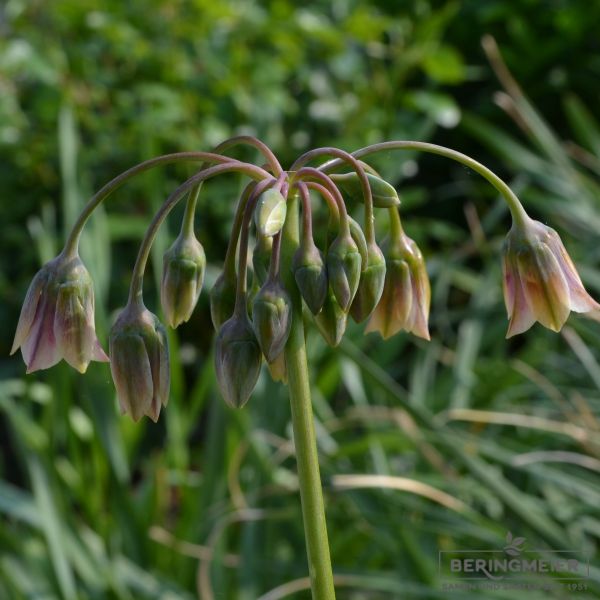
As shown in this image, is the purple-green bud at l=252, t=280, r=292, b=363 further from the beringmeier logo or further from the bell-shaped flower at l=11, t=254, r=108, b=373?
the beringmeier logo

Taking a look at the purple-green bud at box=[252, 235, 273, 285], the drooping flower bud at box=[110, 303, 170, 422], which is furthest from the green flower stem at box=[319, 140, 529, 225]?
the drooping flower bud at box=[110, 303, 170, 422]

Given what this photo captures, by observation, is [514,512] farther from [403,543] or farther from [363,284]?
[363,284]

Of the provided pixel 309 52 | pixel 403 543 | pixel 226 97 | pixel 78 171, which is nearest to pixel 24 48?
pixel 78 171

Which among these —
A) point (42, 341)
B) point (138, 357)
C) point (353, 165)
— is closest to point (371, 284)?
point (353, 165)

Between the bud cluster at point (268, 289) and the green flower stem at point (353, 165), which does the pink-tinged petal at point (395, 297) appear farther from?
the green flower stem at point (353, 165)

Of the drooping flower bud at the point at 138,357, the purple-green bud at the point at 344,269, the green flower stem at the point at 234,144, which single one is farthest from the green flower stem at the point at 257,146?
the drooping flower bud at the point at 138,357

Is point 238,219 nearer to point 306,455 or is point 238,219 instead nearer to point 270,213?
point 270,213
